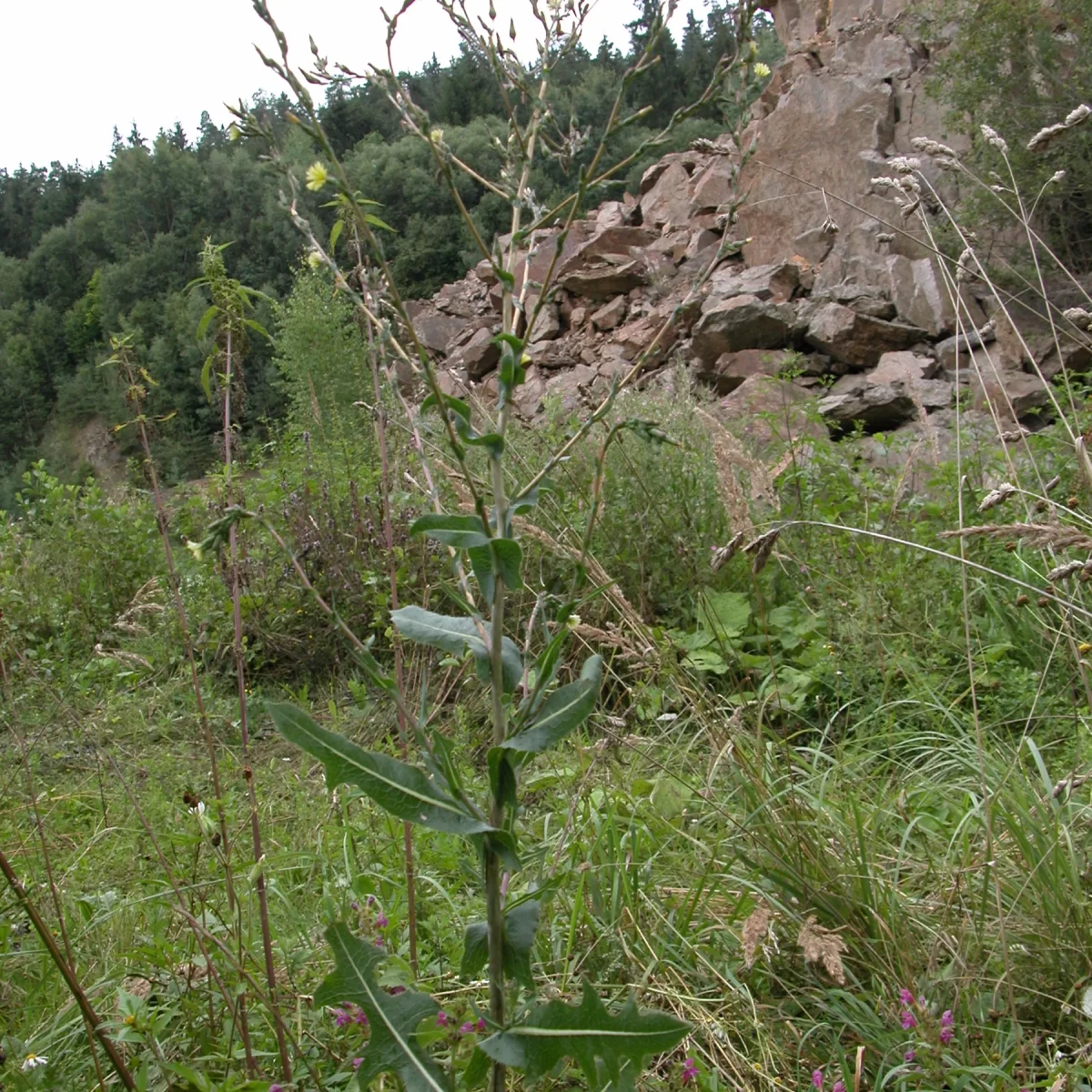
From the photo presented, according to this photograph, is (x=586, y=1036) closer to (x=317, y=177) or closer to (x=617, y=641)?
(x=617, y=641)

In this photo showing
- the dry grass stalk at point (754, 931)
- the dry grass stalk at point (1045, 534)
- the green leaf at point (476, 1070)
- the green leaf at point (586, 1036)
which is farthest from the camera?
the dry grass stalk at point (754, 931)

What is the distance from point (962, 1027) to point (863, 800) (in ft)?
2.40

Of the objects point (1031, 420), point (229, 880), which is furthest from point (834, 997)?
point (1031, 420)

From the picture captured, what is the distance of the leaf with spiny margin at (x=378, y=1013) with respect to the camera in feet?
3.42

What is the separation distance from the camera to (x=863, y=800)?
2152 mm

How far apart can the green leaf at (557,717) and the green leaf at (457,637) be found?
7 centimetres

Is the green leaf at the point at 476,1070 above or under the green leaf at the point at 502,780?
under

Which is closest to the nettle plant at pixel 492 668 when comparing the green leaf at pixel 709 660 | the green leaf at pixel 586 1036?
the green leaf at pixel 586 1036

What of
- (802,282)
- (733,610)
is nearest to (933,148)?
(733,610)

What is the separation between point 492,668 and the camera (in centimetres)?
109

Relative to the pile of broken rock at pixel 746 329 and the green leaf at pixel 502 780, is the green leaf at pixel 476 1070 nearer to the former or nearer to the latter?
the green leaf at pixel 502 780

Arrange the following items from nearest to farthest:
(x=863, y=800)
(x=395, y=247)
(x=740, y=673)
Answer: (x=863, y=800)
(x=740, y=673)
(x=395, y=247)

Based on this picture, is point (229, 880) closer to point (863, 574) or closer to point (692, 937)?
point (692, 937)

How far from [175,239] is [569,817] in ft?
132
